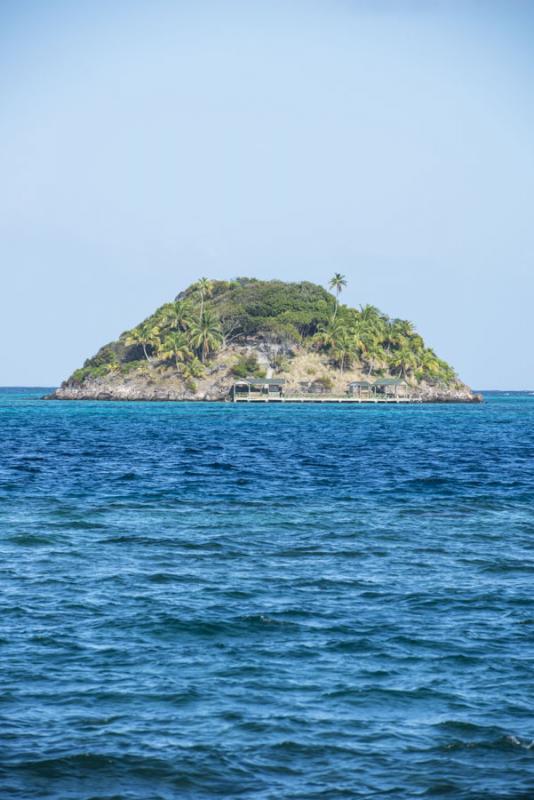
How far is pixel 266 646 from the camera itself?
16969mm

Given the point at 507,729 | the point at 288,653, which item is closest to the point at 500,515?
the point at 288,653

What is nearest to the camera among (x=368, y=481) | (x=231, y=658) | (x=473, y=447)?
(x=231, y=658)

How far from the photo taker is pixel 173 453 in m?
64.8

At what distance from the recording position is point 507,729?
521 inches

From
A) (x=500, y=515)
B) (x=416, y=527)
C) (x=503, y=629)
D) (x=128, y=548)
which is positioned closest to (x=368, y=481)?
(x=500, y=515)

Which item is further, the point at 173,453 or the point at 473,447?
the point at 473,447

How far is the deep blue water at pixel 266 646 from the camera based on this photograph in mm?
12000

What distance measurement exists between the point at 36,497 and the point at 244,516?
955 cm

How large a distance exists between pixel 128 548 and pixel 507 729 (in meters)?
14.9

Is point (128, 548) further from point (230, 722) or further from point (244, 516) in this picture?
point (230, 722)

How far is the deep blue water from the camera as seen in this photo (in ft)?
39.4

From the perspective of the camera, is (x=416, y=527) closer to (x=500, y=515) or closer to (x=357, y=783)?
(x=500, y=515)

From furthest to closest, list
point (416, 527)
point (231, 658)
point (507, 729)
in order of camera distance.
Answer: point (416, 527) → point (231, 658) → point (507, 729)

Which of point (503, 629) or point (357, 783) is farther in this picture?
point (503, 629)
